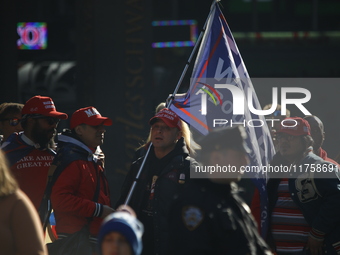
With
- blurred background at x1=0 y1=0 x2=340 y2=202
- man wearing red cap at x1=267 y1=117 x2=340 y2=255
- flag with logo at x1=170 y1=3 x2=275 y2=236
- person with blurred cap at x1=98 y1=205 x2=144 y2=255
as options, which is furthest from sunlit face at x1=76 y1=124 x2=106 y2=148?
blurred background at x1=0 y1=0 x2=340 y2=202

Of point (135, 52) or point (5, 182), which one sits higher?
point (135, 52)

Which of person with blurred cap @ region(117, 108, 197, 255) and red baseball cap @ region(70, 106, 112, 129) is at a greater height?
red baseball cap @ region(70, 106, 112, 129)

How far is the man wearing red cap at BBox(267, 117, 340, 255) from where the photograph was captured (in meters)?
5.60

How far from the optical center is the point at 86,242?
540cm

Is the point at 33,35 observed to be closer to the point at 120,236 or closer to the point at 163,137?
the point at 163,137

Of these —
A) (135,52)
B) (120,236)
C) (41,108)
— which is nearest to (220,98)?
(41,108)

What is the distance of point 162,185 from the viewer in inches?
216

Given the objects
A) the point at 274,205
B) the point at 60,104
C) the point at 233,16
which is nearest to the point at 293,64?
the point at 233,16

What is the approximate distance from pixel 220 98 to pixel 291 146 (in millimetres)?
723

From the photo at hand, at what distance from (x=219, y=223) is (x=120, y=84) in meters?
7.07

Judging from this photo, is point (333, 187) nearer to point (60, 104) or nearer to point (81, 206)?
point (81, 206)

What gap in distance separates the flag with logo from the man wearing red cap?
15 centimetres

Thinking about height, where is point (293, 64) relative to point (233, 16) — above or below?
below

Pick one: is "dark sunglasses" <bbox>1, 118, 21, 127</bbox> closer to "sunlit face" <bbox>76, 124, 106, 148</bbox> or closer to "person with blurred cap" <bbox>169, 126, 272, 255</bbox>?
"sunlit face" <bbox>76, 124, 106, 148</bbox>
